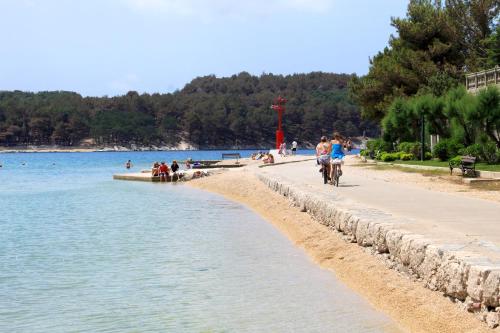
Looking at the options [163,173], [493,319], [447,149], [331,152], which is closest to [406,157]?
[447,149]

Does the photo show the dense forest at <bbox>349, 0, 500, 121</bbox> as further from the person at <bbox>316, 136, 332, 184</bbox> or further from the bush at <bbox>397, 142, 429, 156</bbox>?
the person at <bbox>316, 136, 332, 184</bbox>

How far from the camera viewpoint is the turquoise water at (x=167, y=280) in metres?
10.1

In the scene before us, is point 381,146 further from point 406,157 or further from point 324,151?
point 324,151

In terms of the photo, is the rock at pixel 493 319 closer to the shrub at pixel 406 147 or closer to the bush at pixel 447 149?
the bush at pixel 447 149

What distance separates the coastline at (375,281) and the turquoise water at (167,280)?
0.31 metres

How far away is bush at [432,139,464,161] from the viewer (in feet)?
127

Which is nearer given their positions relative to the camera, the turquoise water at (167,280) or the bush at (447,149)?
the turquoise water at (167,280)

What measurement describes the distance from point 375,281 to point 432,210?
5.00m

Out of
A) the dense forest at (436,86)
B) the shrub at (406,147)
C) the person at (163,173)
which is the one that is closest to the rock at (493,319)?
the dense forest at (436,86)

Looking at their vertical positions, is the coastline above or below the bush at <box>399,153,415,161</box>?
below

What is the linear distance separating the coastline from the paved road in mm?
803

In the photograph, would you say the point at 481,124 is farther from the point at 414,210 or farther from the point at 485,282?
the point at 485,282

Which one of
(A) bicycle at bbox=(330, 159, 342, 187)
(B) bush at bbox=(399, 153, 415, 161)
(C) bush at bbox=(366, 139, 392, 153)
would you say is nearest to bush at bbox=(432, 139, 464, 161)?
(B) bush at bbox=(399, 153, 415, 161)

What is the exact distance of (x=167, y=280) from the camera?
13297 millimetres
